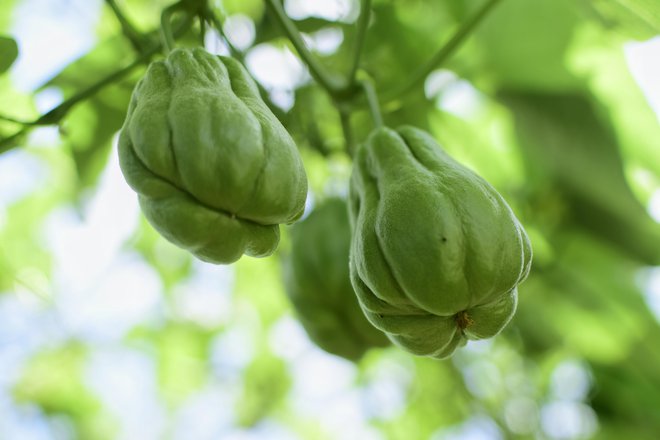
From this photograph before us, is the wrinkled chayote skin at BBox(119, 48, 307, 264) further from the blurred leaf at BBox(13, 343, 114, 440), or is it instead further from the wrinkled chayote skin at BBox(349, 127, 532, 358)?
the blurred leaf at BBox(13, 343, 114, 440)

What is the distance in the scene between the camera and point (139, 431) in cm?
391

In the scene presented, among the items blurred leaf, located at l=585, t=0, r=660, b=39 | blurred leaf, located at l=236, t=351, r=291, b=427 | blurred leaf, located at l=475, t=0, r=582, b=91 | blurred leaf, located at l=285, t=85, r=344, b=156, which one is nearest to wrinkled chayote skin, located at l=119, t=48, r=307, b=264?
blurred leaf, located at l=585, t=0, r=660, b=39

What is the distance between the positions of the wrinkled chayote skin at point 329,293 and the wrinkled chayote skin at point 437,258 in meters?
0.43

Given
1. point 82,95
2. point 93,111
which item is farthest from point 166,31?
point 93,111

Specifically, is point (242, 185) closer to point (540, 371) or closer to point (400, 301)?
point (400, 301)

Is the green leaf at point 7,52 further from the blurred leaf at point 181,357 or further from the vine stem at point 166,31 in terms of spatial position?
the blurred leaf at point 181,357

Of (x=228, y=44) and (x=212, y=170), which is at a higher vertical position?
(x=212, y=170)

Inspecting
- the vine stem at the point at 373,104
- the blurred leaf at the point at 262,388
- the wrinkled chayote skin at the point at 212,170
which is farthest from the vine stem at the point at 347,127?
the blurred leaf at the point at 262,388

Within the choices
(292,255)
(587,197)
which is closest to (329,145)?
(292,255)

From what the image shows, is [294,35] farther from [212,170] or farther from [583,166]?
[583,166]

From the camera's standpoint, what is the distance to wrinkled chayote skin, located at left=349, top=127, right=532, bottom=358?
3.01ft

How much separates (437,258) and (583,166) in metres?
1.24

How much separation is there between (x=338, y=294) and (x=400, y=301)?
0.51m

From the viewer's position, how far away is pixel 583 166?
80.1 inches
